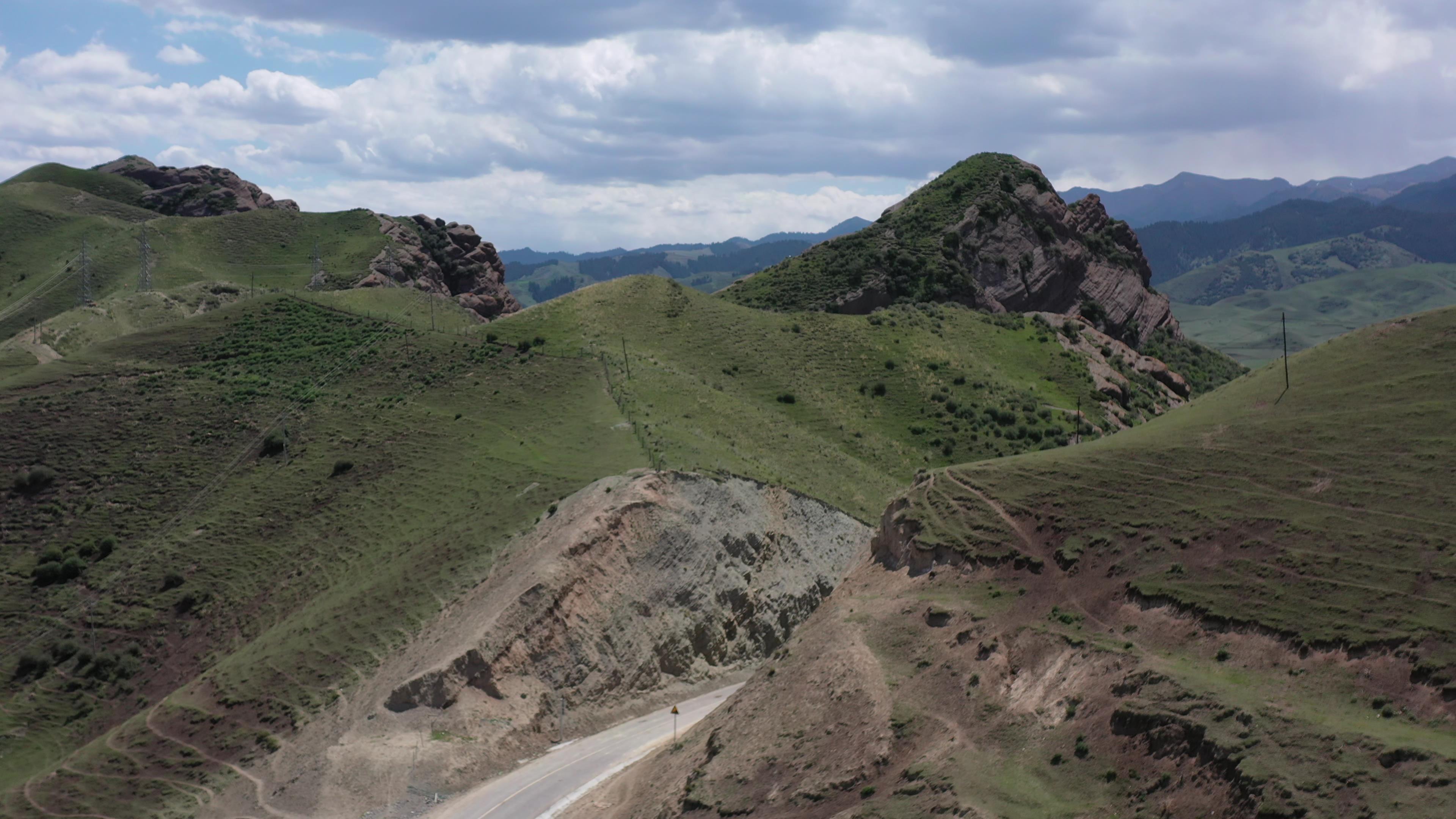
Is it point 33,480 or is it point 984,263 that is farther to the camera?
point 984,263

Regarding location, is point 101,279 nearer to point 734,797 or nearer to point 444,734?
point 444,734

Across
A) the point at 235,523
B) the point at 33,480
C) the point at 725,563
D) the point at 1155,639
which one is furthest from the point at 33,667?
the point at 1155,639

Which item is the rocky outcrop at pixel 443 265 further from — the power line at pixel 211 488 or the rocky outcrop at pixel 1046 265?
the rocky outcrop at pixel 1046 265

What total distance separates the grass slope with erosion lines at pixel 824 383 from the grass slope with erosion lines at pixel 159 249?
205ft

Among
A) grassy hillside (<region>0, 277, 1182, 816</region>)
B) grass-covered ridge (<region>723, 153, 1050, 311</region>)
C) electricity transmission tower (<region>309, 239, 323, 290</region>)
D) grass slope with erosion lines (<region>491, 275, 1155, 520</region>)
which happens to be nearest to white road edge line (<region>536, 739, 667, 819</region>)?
grassy hillside (<region>0, 277, 1182, 816</region>)

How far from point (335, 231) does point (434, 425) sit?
108m

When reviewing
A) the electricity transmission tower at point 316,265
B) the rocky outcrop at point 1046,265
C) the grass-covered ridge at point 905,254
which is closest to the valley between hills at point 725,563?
the grass-covered ridge at point 905,254

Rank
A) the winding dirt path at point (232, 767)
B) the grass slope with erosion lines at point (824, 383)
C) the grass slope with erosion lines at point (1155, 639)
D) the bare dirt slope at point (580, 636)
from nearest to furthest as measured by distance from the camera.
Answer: the grass slope with erosion lines at point (1155, 639)
the winding dirt path at point (232, 767)
the bare dirt slope at point (580, 636)
the grass slope with erosion lines at point (824, 383)

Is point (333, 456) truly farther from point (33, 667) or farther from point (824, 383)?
point (824, 383)

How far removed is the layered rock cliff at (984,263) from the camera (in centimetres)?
12256

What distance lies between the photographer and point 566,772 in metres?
48.2

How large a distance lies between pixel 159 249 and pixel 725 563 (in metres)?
128

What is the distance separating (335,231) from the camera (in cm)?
17412

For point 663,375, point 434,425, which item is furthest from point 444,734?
point 663,375
